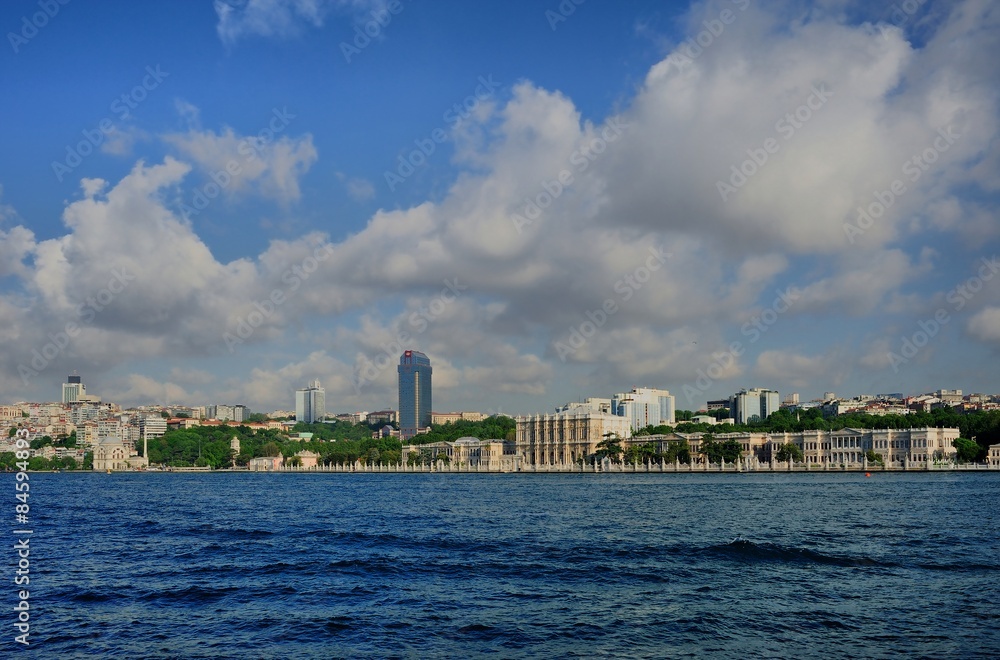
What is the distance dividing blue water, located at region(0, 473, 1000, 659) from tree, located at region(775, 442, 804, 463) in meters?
82.4

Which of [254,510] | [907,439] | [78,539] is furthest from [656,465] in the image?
[78,539]

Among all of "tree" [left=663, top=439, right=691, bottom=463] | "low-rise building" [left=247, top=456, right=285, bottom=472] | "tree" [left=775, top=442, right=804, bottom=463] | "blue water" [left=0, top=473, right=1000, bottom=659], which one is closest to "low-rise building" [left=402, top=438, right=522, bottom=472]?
"low-rise building" [left=247, top=456, right=285, bottom=472]

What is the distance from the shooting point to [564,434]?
15325 cm

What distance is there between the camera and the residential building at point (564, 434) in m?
150

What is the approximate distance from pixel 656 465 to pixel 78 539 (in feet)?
334

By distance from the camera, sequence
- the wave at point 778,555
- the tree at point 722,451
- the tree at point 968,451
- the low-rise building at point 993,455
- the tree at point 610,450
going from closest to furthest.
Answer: the wave at point 778,555 < the low-rise building at point 993,455 < the tree at point 968,451 < the tree at point 722,451 < the tree at point 610,450

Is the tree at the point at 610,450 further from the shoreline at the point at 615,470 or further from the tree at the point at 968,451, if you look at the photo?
the tree at the point at 968,451

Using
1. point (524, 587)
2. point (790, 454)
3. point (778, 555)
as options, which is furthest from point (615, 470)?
point (524, 587)

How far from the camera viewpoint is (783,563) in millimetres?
25531

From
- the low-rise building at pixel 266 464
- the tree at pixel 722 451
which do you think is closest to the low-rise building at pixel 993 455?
the tree at pixel 722 451

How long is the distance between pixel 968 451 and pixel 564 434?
6427cm

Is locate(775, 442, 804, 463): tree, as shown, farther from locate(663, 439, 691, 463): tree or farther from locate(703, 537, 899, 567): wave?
locate(703, 537, 899, 567): wave

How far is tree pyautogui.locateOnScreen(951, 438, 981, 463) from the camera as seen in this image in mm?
107500

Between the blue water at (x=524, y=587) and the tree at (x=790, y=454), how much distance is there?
3242 inches
